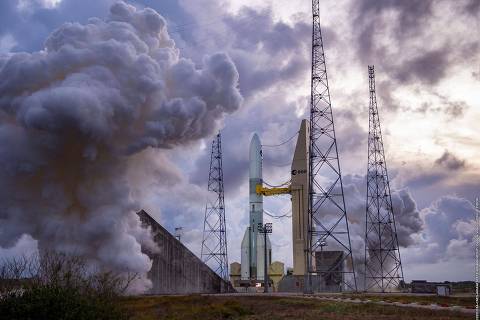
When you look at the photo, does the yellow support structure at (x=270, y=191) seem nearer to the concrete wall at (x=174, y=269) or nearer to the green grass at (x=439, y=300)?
the concrete wall at (x=174, y=269)

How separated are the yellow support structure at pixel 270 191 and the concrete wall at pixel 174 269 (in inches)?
699

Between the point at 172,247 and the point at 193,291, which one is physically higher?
the point at 172,247

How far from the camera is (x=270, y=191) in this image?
92250 mm

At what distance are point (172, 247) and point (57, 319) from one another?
53628 millimetres

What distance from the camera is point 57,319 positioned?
2162 cm

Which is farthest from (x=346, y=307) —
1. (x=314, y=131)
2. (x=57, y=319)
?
(x=314, y=131)

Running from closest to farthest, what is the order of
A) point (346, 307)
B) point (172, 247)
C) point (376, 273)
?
1. point (346, 307)
2. point (172, 247)
3. point (376, 273)

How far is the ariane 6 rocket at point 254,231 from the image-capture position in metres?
92.8

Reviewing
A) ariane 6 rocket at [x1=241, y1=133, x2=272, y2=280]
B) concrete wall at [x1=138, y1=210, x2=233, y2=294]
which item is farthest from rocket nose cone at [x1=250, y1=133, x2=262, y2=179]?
concrete wall at [x1=138, y1=210, x2=233, y2=294]

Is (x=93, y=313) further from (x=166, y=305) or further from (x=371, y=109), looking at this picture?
(x=371, y=109)

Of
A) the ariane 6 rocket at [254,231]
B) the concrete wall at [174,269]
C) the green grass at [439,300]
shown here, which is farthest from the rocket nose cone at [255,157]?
the green grass at [439,300]

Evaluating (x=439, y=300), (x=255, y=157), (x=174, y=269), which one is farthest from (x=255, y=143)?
(x=439, y=300)

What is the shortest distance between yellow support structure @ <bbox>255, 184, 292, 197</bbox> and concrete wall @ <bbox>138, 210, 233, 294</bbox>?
1776 centimetres

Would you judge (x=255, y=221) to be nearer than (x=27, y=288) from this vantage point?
No
